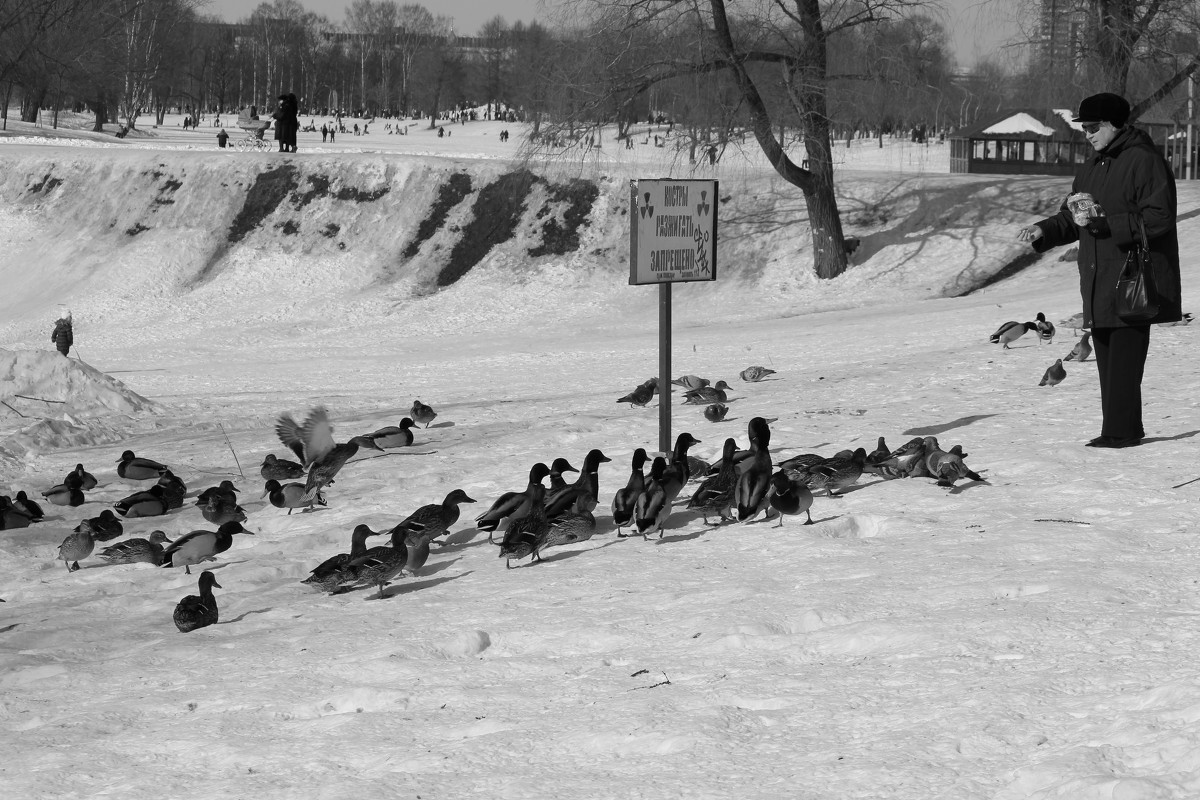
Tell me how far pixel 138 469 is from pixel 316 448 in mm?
2476

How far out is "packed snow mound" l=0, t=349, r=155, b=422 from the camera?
637 inches

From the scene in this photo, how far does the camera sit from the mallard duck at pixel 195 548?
895cm

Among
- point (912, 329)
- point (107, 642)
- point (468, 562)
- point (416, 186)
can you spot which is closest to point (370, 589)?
point (468, 562)

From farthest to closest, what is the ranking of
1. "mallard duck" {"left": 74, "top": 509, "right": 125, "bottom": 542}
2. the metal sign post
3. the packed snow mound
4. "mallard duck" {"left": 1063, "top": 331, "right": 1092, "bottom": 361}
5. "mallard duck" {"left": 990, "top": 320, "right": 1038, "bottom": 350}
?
"mallard duck" {"left": 990, "top": 320, "right": 1038, "bottom": 350} → the packed snow mound → "mallard duck" {"left": 1063, "top": 331, "right": 1092, "bottom": 361} → the metal sign post → "mallard duck" {"left": 74, "top": 509, "right": 125, "bottom": 542}

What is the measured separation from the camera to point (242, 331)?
33.2 m

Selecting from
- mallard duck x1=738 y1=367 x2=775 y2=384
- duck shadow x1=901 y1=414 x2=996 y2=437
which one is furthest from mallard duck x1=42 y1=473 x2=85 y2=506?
mallard duck x1=738 y1=367 x2=775 y2=384

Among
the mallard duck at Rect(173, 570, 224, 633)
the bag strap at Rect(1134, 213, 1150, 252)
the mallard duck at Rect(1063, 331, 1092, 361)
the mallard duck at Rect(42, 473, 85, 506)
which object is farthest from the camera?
the mallard duck at Rect(1063, 331, 1092, 361)

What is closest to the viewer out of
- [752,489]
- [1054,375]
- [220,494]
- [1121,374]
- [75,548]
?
[752,489]

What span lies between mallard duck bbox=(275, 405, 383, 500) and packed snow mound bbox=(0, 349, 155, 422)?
565 cm

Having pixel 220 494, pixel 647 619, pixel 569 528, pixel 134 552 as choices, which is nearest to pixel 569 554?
pixel 569 528

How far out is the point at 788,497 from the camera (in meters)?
8.20

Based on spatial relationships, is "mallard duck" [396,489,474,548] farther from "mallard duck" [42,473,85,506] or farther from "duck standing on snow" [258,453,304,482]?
"mallard duck" [42,473,85,506]

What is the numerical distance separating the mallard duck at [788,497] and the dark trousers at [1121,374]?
2.53m

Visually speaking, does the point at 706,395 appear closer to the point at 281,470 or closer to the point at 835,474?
the point at 281,470
